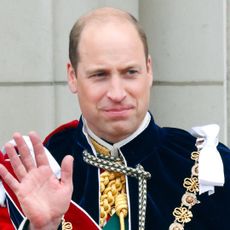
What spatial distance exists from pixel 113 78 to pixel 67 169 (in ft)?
1.22

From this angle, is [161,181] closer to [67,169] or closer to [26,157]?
[67,169]

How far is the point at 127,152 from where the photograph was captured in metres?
2.82

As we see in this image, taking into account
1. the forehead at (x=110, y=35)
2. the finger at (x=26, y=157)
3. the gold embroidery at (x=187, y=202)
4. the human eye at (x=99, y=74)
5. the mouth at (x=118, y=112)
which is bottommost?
the gold embroidery at (x=187, y=202)

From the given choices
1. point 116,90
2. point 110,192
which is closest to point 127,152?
point 110,192

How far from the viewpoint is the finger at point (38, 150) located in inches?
99.0

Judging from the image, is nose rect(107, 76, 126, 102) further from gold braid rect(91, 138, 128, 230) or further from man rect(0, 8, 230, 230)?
gold braid rect(91, 138, 128, 230)

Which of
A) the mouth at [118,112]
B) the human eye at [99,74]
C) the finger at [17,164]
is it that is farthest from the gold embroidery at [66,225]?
the human eye at [99,74]

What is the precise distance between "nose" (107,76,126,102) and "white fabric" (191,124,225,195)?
0.41m

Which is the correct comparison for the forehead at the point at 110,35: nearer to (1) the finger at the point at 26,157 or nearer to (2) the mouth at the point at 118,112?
(2) the mouth at the point at 118,112

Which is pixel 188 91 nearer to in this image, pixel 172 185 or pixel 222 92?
pixel 222 92

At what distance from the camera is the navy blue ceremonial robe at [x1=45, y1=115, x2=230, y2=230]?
2.77m

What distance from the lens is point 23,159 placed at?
2.57m

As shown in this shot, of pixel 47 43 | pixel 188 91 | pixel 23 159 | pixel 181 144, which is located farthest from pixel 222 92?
→ pixel 23 159

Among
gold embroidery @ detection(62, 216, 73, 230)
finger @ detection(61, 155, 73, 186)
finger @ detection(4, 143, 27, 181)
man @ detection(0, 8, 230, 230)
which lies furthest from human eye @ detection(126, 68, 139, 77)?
gold embroidery @ detection(62, 216, 73, 230)
